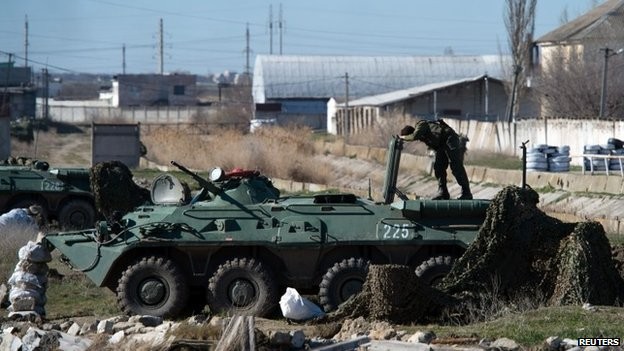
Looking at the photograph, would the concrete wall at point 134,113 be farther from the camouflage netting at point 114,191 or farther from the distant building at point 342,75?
the camouflage netting at point 114,191

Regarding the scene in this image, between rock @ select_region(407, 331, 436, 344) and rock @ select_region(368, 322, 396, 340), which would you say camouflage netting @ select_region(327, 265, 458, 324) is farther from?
rock @ select_region(407, 331, 436, 344)

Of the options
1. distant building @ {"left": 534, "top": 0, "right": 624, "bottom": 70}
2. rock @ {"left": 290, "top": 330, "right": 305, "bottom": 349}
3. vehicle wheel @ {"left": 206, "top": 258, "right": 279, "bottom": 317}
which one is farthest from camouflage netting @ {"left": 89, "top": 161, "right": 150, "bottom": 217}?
distant building @ {"left": 534, "top": 0, "right": 624, "bottom": 70}

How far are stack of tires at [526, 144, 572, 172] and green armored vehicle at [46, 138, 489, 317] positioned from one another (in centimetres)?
2246

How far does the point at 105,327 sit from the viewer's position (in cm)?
1459

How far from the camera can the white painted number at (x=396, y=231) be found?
57.8 ft

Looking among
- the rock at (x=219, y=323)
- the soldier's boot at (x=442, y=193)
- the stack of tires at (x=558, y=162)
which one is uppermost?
the soldier's boot at (x=442, y=193)

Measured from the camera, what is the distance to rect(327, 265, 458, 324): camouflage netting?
1560 cm

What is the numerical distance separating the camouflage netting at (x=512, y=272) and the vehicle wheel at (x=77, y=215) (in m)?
14.2

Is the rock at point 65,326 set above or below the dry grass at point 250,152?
below

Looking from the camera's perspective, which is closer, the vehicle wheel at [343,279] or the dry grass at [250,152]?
the vehicle wheel at [343,279]

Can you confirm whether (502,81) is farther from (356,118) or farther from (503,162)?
(503,162)

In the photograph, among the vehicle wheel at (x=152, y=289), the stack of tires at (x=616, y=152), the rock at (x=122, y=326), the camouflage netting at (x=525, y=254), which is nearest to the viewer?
the rock at (x=122, y=326)

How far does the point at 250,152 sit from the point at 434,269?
31.2 m

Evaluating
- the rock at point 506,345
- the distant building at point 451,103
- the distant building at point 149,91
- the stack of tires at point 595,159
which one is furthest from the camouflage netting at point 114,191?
the distant building at point 149,91
